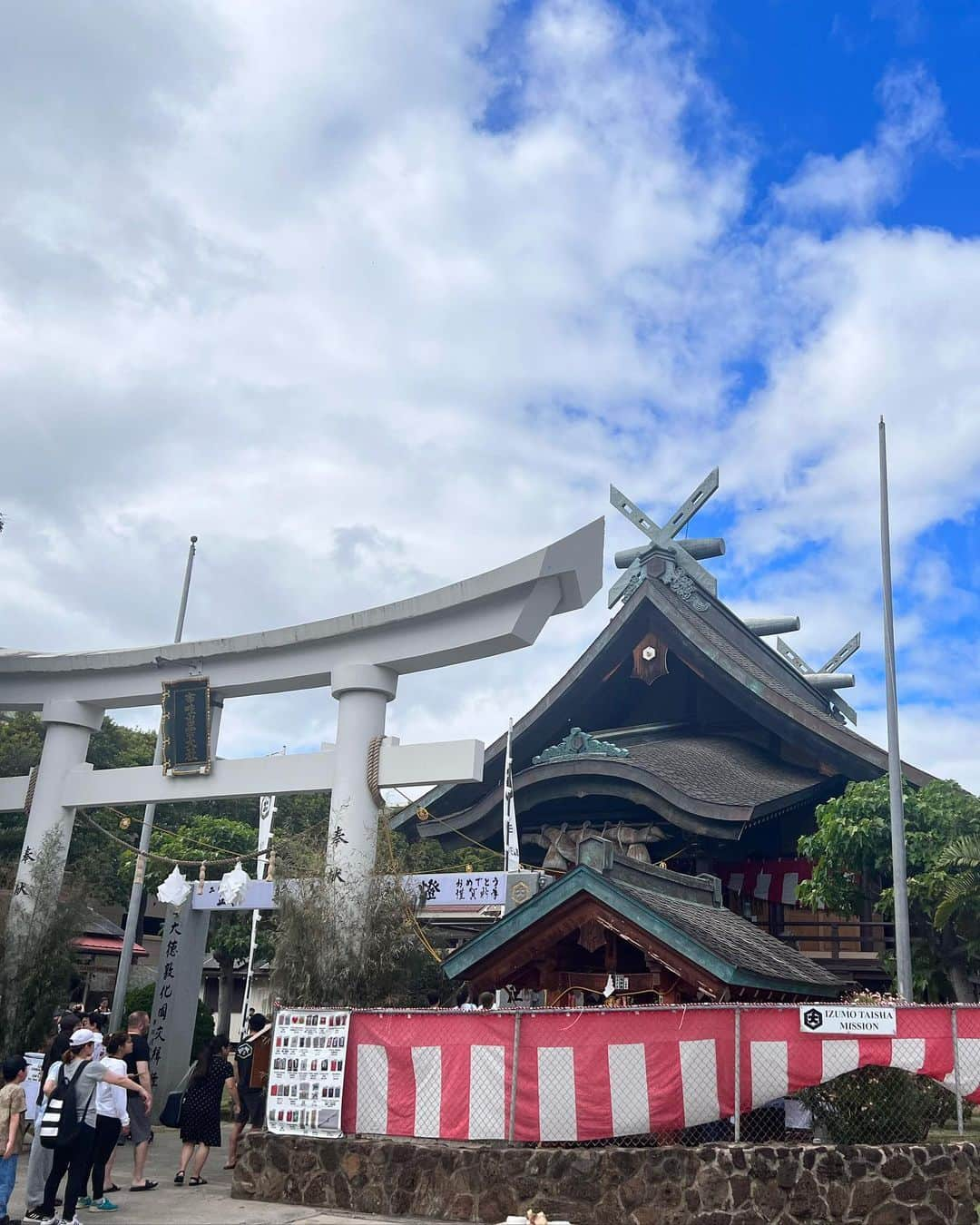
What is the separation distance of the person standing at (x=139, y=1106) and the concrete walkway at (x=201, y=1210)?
19 centimetres

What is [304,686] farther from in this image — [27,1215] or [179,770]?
[27,1215]

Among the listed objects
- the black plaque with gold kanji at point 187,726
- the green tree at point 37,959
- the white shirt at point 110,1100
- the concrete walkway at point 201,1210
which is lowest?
the concrete walkway at point 201,1210

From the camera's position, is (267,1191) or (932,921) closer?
(267,1191)

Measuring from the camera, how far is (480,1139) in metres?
9.95

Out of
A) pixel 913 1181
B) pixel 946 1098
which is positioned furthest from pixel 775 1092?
pixel 946 1098

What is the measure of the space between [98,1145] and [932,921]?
12311 mm

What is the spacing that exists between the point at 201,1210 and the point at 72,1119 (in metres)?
2.06

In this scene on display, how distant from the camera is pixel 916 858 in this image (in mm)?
17625

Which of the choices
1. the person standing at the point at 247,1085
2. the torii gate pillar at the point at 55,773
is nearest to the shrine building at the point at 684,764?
the torii gate pillar at the point at 55,773

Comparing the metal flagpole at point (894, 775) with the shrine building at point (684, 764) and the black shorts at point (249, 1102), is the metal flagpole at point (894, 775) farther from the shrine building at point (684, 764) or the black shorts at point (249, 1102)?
the black shorts at point (249, 1102)

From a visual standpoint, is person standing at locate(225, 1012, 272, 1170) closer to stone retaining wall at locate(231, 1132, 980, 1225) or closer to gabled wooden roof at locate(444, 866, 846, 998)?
gabled wooden roof at locate(444, 866, 846, 998)

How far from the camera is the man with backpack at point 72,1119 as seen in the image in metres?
8.91

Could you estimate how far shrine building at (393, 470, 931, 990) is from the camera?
19953 millimetres

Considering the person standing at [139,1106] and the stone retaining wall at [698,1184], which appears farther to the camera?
the person standing at [139,1106]
